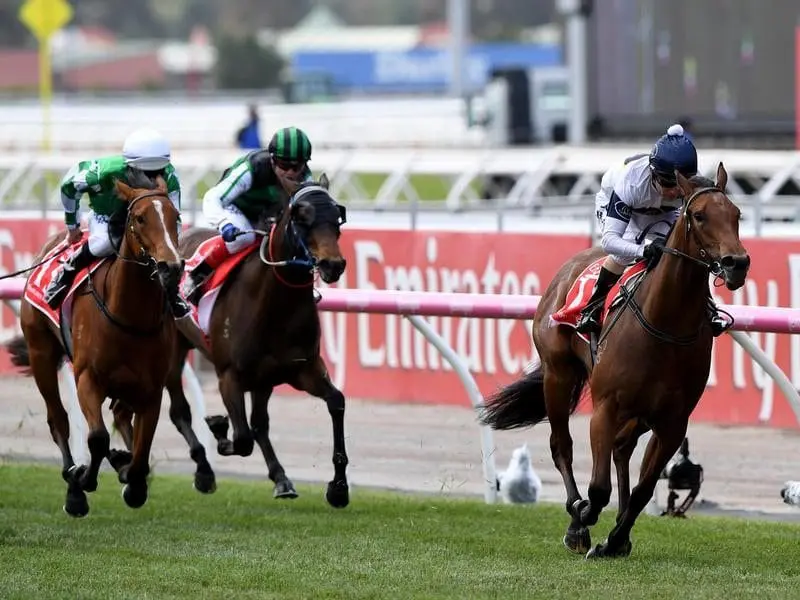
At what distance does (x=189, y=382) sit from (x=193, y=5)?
7736 cm

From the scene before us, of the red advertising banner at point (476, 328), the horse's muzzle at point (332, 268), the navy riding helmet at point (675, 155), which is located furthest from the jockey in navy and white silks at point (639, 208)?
the red advertising banner at point (476, 328)

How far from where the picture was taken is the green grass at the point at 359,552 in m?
6.31

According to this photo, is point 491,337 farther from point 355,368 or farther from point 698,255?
point 698,255

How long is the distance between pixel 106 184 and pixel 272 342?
3.40 feet

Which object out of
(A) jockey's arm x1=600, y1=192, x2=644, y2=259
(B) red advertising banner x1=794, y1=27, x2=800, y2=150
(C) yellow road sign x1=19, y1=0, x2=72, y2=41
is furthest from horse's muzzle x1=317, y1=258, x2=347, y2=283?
(C) yellow road sign x1=19, y1=0, x2=72, y2=41

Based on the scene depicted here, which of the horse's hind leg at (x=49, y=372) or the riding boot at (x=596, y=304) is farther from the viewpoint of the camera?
the horse's hind leg at (x=49, y=372)

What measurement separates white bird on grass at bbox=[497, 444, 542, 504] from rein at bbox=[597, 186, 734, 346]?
172 centimetres

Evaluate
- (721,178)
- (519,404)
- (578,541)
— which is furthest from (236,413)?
(721,178)

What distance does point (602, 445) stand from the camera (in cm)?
675

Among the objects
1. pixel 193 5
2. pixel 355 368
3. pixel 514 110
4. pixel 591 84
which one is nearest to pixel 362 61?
pixel 193 5

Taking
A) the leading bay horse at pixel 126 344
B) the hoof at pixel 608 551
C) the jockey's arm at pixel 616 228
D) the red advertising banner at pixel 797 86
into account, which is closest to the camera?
the hoof at pixel 608 551

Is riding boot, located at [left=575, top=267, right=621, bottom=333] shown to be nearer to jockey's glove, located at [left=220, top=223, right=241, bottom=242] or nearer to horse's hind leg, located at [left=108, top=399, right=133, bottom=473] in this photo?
jockey's glove, located at [left=220, top=223, right=241, bottom=242]

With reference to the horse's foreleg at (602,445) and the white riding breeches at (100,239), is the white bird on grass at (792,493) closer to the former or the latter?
the horse's foreleg at (602,445)

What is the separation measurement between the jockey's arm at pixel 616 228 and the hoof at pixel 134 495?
233 centimetres
